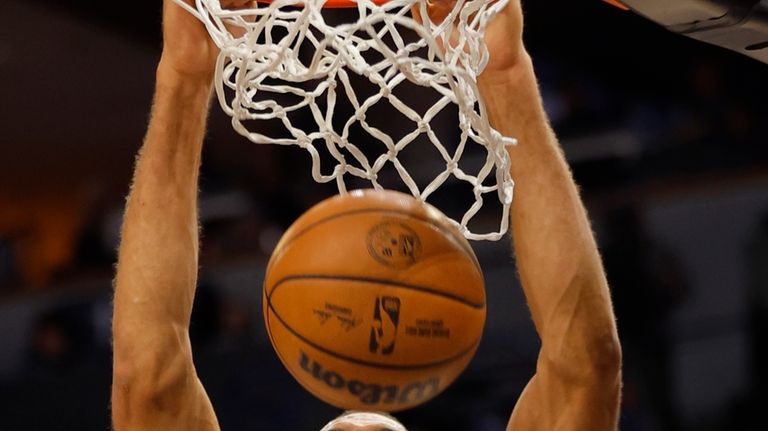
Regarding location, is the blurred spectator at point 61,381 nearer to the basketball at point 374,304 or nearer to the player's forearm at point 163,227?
the player's forearm at point 163,227

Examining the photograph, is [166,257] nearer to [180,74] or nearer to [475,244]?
[180,74]

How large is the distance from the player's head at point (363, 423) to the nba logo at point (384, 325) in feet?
1.37

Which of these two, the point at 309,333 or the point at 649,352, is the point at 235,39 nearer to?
the point at 309,333

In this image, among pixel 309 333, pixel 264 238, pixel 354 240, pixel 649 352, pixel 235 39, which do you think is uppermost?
pixel 235 39

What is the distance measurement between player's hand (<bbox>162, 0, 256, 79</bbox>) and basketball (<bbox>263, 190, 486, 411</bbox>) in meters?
0.37

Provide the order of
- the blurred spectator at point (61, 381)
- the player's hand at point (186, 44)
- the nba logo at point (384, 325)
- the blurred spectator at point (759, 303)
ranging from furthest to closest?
the blurred spectator at point (759, 303), the blurred spectator at point (61, 381), the player's hand at point (186, 44), the nba logo at point (384, 325)

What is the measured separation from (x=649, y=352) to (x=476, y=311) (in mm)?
2637

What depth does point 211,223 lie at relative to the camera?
4137 mm

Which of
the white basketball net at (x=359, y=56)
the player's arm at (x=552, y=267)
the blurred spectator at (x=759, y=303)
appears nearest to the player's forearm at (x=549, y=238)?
the player's arm at (x=552, y=267)

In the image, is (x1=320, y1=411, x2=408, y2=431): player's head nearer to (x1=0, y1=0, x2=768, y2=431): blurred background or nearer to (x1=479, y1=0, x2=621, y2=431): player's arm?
(x1=479, y1=0, x2=621, y2=431): player's arm

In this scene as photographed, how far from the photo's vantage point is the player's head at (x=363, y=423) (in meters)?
1.84

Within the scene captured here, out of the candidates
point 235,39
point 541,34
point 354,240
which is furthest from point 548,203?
point 541,34

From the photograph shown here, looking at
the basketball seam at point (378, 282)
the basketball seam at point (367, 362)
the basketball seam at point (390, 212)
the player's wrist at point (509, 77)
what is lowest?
the basketball seam at point (367, 362)

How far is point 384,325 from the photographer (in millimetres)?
1463
